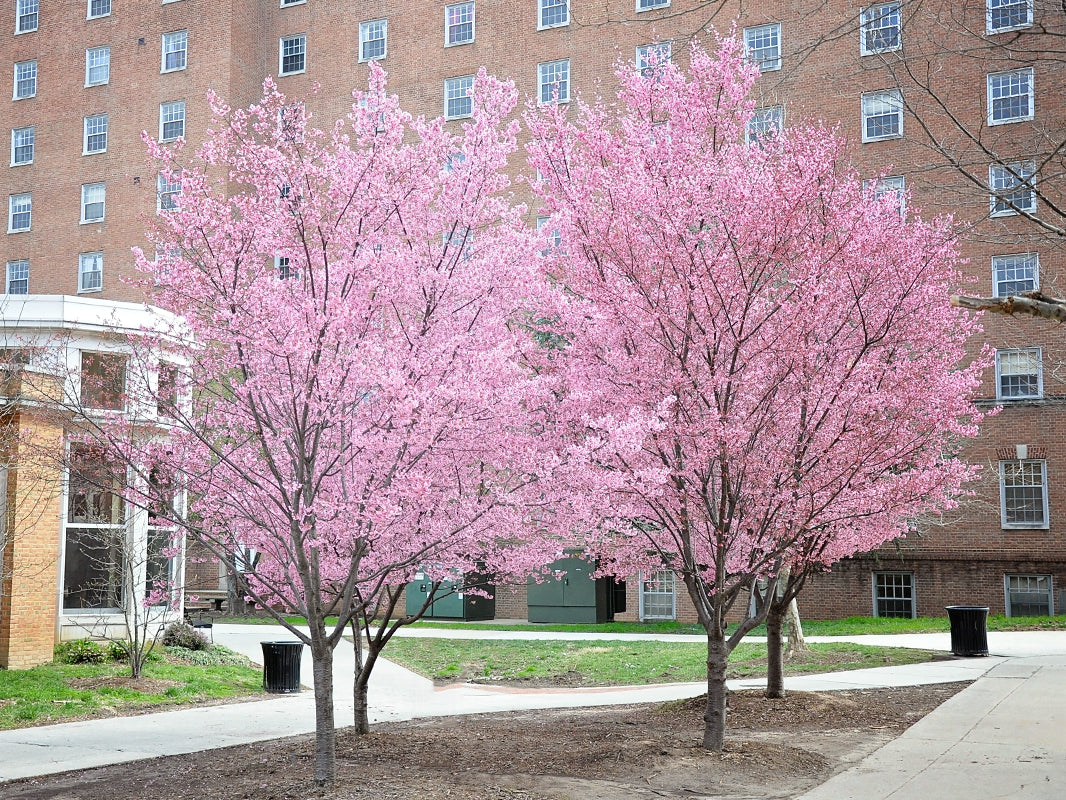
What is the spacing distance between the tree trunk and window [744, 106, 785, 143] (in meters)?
5.15

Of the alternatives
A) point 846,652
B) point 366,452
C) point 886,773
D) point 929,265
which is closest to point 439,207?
point 366,452

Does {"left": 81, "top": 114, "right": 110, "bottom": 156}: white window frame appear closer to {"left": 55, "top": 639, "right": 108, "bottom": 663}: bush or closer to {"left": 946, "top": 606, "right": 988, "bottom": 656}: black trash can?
{"left": 55, "top": 639, "right": 108, "bottom": 663}: bush

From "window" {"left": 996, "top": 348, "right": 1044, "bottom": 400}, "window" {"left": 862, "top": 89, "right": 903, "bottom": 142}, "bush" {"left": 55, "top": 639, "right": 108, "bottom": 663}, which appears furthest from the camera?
"window" {"left": 862, "top": 89, "right": 903, "bottom": 142}

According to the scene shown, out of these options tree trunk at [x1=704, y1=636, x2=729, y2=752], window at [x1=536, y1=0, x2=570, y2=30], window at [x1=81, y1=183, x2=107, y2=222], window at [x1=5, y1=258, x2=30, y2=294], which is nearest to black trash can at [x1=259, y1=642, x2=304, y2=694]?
tree trunk at [x1=704, y1=636, x2=729, y2=752]

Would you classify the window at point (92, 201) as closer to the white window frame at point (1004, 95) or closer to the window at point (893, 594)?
the window at point (893, 594)

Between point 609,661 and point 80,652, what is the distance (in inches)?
333

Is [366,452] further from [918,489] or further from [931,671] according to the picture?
[931,671]

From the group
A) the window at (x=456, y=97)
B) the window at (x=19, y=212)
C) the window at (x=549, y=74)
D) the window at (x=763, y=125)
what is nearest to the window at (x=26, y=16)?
the window at (x=19, y=212)

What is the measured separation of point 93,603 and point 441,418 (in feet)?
38.0

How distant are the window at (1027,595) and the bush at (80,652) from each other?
22.9 m

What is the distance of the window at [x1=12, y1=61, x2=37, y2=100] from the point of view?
45094 millimetres

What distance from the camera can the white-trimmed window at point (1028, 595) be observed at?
29.0 meters

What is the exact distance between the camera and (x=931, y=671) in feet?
52.5

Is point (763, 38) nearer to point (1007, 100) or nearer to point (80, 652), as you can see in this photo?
point (1007, 100)
